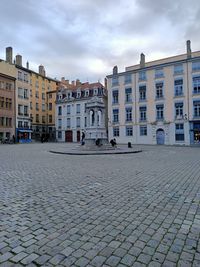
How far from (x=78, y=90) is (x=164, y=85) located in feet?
75.1

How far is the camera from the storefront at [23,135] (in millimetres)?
46756

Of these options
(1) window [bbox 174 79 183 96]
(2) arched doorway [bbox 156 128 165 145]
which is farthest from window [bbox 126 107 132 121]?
(1) window [bbox 174 79 183 96]

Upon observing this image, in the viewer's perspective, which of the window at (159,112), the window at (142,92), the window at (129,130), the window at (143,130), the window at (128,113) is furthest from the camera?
the window at (128,113)

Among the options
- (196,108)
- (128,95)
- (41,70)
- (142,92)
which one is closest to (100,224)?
(196,108)

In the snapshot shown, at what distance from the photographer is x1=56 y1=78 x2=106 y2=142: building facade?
52344 mm

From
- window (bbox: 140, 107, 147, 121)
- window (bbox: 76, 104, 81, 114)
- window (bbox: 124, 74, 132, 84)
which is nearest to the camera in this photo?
window (bbox: 140, 107, 147, 121)

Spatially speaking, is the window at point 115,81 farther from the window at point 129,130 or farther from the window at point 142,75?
the window at point 129,130

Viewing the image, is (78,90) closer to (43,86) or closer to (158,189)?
(43,86)

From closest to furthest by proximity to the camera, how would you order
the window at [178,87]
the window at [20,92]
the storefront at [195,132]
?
the storefront at [195,132] → the window at [178,87] → the window at [20,92]

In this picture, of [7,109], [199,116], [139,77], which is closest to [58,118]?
[7,109]

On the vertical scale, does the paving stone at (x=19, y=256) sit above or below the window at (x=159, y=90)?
below

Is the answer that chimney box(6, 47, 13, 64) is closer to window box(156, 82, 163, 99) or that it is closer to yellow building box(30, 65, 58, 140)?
yellow building box(30, 65, 58, 140)

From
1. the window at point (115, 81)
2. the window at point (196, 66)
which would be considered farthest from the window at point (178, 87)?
the window at point (115, 81)

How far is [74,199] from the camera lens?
5.39m
